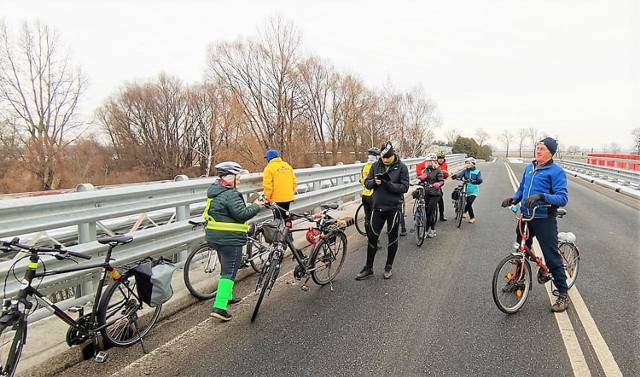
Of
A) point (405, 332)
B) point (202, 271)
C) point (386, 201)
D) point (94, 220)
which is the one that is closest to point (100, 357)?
point (94, 220)

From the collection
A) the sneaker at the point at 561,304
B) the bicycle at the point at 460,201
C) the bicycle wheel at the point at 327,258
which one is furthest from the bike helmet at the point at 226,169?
the bicycle at the point at 460,201

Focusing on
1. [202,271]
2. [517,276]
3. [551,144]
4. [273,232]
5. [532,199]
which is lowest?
[202,271]

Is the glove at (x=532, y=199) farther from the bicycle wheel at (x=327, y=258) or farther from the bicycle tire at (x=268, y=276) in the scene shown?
the bicycle tire at (x=268, y=276)

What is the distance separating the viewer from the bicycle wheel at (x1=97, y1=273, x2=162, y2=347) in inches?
127

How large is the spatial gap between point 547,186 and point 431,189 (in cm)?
403

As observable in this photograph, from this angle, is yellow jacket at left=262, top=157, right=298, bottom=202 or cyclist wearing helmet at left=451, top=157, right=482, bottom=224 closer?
yellow jacket at left=262, top=157, right=298, bottom=202

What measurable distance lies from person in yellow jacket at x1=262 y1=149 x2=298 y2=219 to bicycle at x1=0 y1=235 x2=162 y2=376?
2.74 m

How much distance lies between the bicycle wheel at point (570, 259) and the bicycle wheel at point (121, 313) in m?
4.81

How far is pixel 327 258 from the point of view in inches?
201

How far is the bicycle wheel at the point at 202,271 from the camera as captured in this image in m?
4.50

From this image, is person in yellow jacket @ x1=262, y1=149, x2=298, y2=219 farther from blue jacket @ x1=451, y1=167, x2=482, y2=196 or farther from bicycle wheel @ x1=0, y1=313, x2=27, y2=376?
blue jacket @ x1=451, y1=167, x2=482, y2=196

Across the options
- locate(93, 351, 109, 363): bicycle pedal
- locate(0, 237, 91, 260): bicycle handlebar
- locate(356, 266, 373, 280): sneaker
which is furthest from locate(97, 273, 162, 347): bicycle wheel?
locate(356, 266, 373, 280): sneaker

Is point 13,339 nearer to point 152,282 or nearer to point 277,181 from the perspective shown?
point 152,282

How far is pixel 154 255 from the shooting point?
4516mm
